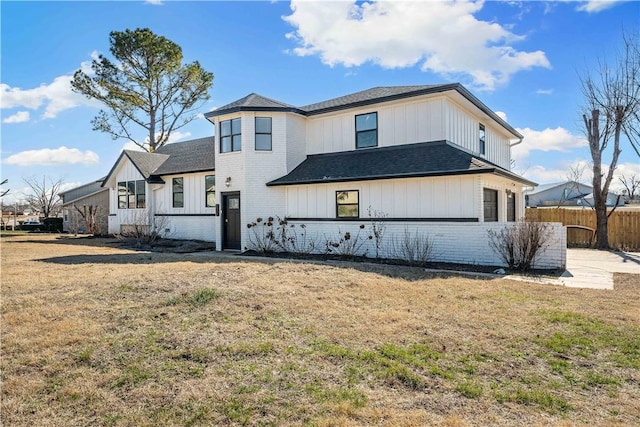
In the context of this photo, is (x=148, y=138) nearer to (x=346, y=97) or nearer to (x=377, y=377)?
(x=346, y=97)

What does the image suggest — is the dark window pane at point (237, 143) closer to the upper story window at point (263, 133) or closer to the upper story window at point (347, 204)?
the upper story window at point (263, 133)

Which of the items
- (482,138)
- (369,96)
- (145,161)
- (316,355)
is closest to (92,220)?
(145,161)

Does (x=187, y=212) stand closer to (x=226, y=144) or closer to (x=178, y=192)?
(x=178, y=192)

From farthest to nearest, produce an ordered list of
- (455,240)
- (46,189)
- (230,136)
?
(46,189) < (230,136) < (455,240)

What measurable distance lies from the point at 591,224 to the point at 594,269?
8266 millimetres

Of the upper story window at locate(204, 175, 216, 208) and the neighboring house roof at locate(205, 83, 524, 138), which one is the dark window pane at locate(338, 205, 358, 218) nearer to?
the neighboring house roof at locate(205, 83, 524, 138)

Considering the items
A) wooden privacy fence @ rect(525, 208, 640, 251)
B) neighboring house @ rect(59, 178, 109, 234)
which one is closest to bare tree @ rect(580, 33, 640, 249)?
wooden privacy fence @ rect(525, 208, 640, 251)

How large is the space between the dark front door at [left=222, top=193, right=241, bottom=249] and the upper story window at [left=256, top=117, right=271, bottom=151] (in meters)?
2.23

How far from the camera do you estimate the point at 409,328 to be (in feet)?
17.1

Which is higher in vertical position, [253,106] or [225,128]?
[253,106]

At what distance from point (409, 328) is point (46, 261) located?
39.5ft

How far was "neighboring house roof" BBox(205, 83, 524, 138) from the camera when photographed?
45.0 ft

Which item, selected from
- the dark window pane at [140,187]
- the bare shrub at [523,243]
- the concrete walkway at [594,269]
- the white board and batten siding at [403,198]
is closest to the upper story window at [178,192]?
the dark window pane at [140,187]

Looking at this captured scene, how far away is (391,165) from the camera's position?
→ 13.3m
